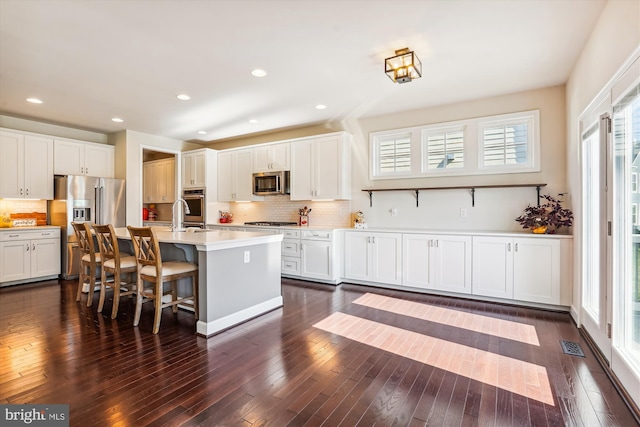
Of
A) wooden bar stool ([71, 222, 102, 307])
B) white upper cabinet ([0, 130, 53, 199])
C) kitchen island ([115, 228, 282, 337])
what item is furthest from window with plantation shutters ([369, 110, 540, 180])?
white upper cabinet ([0, 130, 53, 199])

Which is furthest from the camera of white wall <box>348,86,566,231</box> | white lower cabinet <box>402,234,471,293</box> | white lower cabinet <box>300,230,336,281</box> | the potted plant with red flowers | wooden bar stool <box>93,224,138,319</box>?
white lower cabinet <box>300,230,336,281</box>

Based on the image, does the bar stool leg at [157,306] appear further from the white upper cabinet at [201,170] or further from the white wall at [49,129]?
the white wall at [49,129]

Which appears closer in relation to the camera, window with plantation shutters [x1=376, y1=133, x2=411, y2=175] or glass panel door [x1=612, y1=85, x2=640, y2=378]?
glass panel door [x1=612, y1=85, x2=640, y2=378]

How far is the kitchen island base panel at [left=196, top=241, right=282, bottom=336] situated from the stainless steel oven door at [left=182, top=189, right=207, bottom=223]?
11.5 feet

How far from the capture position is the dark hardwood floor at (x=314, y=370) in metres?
1.85

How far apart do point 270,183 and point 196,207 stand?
6.29 ft

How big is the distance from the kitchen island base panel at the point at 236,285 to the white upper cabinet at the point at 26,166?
429 centimetres

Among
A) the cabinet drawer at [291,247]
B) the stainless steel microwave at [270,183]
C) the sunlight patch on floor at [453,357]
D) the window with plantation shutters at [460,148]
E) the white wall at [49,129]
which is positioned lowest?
the sunlight patch on floor at [453,357]

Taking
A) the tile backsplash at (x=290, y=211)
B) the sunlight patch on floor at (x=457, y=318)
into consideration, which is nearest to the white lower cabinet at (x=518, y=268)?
the sunlight patch on floor at (x=457, y=318)

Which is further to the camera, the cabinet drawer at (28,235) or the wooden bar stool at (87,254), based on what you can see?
the cabinet drawer at (28,235)

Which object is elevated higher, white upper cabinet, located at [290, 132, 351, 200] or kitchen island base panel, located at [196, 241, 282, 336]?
white upper cabinet, located at [290, 132, 351, 200]

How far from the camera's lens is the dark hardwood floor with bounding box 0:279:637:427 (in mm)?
1851

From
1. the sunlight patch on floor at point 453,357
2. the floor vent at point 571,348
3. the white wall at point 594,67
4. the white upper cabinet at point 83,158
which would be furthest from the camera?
the white upper cabinet at point 83,158

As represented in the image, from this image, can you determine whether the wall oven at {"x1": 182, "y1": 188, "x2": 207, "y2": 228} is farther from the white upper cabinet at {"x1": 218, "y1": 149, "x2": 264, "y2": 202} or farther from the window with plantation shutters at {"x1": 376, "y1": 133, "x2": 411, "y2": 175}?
the window with plantation shutters at {"x1": 376, "y1": 133, "x2": 411, "y2": 175}
